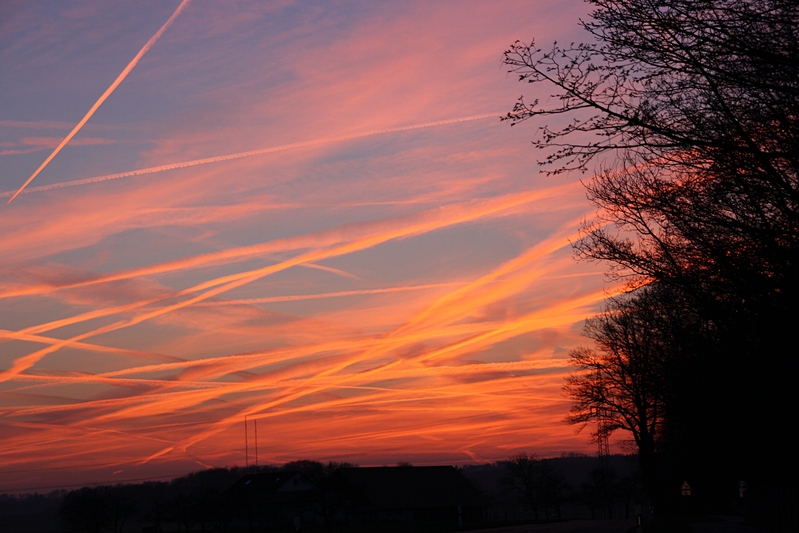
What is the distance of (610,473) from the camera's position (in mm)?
116375

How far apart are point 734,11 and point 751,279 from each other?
16.7 feet

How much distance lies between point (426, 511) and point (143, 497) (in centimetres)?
4588

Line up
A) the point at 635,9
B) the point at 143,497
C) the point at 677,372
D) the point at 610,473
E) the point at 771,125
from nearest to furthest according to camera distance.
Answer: the point at 635,9
the point at 771,125
the point at 677,372
the point at 143,497
the point at 610,473

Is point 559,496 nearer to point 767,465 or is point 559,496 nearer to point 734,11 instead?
point 767,465

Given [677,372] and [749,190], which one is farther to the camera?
[677,372]

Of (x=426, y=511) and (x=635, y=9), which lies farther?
(x=426, y=511)

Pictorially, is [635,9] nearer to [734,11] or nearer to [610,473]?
[734,11]

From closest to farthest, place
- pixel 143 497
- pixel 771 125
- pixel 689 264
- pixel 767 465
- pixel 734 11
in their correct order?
pixel 734 11 → pixel 771 125 → pixel 689 264 → pixel 767 465 → pixel 143 497

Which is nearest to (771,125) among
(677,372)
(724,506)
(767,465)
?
(677,372)

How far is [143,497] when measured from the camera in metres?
109

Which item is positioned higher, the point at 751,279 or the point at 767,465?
the point at 751,279

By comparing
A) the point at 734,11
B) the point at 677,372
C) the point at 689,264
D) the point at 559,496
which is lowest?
the point at 559,496

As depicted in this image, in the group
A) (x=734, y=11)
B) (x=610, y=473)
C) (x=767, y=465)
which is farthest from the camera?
(x=610, y=473)

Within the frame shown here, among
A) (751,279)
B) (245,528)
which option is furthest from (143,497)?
(751,279)
